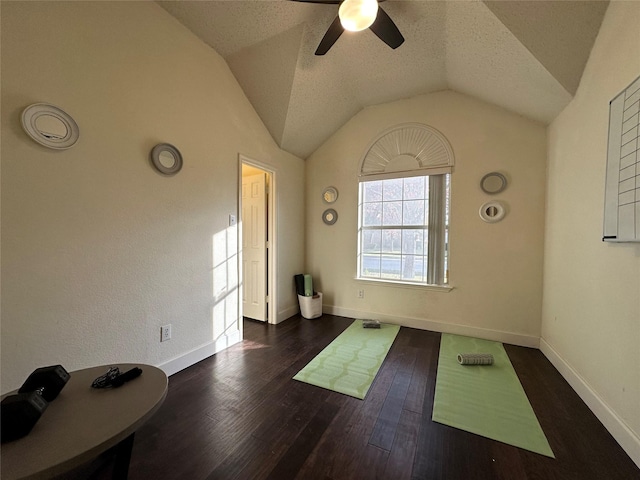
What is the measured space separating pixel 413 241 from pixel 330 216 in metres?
1.20

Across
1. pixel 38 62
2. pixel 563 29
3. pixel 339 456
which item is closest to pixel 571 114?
pixel 563 29

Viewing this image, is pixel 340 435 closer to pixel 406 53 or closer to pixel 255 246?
pixel 255 246

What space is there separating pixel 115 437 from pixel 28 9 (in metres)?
2.17

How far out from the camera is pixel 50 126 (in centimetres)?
140

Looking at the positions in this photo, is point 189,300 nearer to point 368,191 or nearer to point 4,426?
point 4,426

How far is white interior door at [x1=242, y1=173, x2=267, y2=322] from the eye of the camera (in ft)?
10.8

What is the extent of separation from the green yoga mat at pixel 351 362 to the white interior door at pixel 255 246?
4.05ft

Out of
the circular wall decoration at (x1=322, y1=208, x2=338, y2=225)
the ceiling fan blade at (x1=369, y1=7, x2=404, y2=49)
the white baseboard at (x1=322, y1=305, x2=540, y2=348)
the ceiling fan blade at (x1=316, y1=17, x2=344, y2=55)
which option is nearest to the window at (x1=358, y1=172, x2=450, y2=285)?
the circular wall decoration at (x1=322, y1=208, x2=338, y2=225)

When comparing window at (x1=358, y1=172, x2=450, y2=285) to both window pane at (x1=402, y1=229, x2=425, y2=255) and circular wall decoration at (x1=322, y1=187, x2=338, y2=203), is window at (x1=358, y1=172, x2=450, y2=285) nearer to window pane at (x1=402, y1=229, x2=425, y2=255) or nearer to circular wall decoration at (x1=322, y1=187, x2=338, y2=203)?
window pane at (x1=402, y1=229, x2=425, y2=255)

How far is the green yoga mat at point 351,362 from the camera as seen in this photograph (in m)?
1.94

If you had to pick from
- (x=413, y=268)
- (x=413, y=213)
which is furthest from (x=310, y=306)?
(x=413, y=213)

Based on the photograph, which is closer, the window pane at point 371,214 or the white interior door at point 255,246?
the white interior door at point 255,246

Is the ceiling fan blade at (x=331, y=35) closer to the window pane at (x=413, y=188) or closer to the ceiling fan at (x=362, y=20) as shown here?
the ceiling fan at (x=362, y=20)

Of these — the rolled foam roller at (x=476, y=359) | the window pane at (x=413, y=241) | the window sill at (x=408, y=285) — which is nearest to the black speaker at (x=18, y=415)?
the rolled foam roller at (x=476, y=359)
